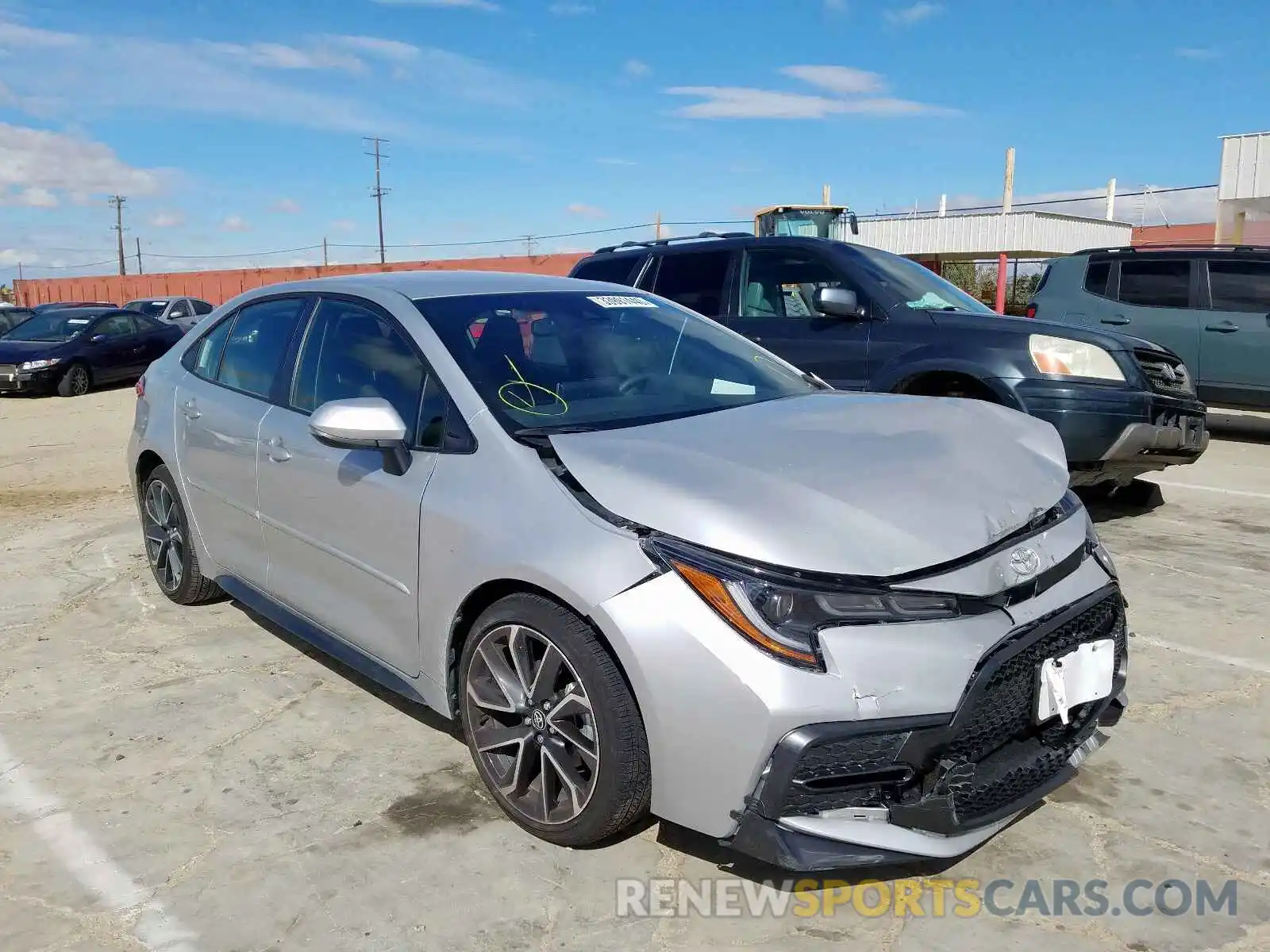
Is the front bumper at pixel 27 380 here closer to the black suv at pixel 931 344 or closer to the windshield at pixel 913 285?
the black suv at pixel 931 344

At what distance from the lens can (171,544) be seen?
481 centimetres

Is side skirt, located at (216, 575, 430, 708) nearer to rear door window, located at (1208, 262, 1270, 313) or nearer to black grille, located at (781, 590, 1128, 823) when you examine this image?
black grille, located at (781, 590, 1128, 823)

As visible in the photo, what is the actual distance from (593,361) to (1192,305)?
8.28 meters

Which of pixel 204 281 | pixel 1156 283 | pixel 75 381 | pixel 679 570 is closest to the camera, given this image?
pixel 679 570

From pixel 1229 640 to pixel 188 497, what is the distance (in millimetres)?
4545

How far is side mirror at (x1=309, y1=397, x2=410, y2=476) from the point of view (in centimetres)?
299

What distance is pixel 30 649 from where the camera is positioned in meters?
4.43

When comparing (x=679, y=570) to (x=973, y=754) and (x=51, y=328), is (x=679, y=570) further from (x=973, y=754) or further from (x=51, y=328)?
(x=51, y=328)

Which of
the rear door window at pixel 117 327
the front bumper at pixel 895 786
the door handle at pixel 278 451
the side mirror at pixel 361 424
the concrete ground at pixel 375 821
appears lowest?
the concrete ground at pixel 375 821

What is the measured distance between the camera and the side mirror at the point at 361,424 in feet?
9.82

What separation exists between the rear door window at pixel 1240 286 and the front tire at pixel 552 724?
29.9 feet

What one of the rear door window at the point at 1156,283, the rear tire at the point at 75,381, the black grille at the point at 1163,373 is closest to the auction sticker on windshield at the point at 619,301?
the black grille at the point at 1163,373

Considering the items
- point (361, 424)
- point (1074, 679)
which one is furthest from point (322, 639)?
point (1074, 679)

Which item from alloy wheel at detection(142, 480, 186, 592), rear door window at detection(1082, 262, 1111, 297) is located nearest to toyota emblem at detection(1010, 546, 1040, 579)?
alloy wheel at detection(142, 480, 186, 592)
